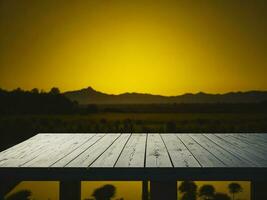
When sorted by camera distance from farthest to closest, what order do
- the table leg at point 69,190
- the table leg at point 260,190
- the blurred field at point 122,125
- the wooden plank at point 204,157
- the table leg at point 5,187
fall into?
the blurred field at point 122,125 < the table leg at point 69,190 < the table leg at point 260,190 < the table leg at point 5,187 < the wooden plank at point 204,157

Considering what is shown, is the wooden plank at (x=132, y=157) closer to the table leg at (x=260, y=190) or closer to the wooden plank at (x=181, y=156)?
the wooden plank at (x=181, y=156)

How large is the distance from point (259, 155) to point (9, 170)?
2.16 meters

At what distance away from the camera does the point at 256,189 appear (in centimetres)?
520

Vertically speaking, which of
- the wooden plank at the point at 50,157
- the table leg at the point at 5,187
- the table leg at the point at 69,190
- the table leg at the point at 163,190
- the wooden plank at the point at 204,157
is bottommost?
the table leg at the point at 69,190

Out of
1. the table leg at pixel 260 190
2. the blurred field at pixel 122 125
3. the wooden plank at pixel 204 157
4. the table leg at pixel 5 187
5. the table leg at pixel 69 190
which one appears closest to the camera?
the wooden plank at pixel 204 157

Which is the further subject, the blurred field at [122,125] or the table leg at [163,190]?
the blurred field at [122,125]

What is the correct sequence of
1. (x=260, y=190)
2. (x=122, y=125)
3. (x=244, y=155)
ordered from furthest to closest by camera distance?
(x=122, y=125), (x=260, y=190), (x=244, y=155)

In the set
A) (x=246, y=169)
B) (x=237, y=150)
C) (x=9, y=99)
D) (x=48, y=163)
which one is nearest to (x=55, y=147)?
(x=48, y=163)

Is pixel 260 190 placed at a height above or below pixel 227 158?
below

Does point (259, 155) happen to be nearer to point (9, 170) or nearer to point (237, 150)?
point (237, 150)

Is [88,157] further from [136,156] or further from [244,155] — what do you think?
[244,155]

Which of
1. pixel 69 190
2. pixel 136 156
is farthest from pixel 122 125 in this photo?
pixel 136 156

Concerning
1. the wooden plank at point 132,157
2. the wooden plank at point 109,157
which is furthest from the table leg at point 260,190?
the wooden plank at point 109,157

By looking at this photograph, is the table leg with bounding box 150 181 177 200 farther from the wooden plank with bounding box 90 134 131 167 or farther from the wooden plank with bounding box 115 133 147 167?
the wooden plank with bounding box 90 134 131 167
